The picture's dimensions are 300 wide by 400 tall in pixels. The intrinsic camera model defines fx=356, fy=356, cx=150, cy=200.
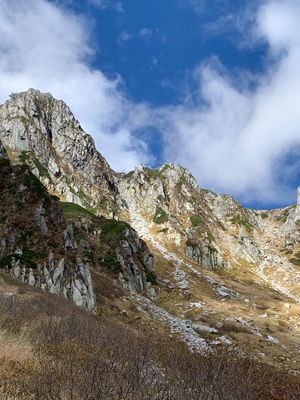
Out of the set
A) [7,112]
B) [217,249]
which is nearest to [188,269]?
[217,249]

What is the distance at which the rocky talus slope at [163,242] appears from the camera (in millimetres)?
39188

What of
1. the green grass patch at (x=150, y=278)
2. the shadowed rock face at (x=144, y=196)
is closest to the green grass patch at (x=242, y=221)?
the shadowed rock face at (x=144, y=196)

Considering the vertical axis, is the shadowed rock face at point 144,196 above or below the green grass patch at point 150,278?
above

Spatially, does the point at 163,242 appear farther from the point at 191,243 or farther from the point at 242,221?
the point at 242,221

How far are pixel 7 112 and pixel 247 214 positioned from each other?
127547mm

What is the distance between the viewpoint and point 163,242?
116m

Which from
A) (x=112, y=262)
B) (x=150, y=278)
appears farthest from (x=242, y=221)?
(x=112, y=262)

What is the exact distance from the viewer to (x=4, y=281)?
995 inches

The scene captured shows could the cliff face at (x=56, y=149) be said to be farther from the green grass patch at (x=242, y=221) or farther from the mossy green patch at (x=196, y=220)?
the green grass patch at (x=242, y=221)

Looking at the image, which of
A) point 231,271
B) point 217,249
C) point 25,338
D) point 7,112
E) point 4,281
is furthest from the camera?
point 7,112

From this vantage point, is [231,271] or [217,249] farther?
[217,249]

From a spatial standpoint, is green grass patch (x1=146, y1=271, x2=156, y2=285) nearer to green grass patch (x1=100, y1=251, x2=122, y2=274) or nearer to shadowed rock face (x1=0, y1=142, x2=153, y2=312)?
green grass patch (x1=100, y1=251, x2=122, y2=274)

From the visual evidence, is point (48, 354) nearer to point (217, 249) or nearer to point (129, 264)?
point (129, 264)

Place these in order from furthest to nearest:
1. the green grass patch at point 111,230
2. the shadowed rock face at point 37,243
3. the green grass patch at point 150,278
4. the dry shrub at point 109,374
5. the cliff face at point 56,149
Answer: the cliff face at point 56,149 < the green grass patch at point 111,230 < the green grass patch at point 150,278 < the shadowed rock face at point 37,243 < the dry shrub at point 109,374
